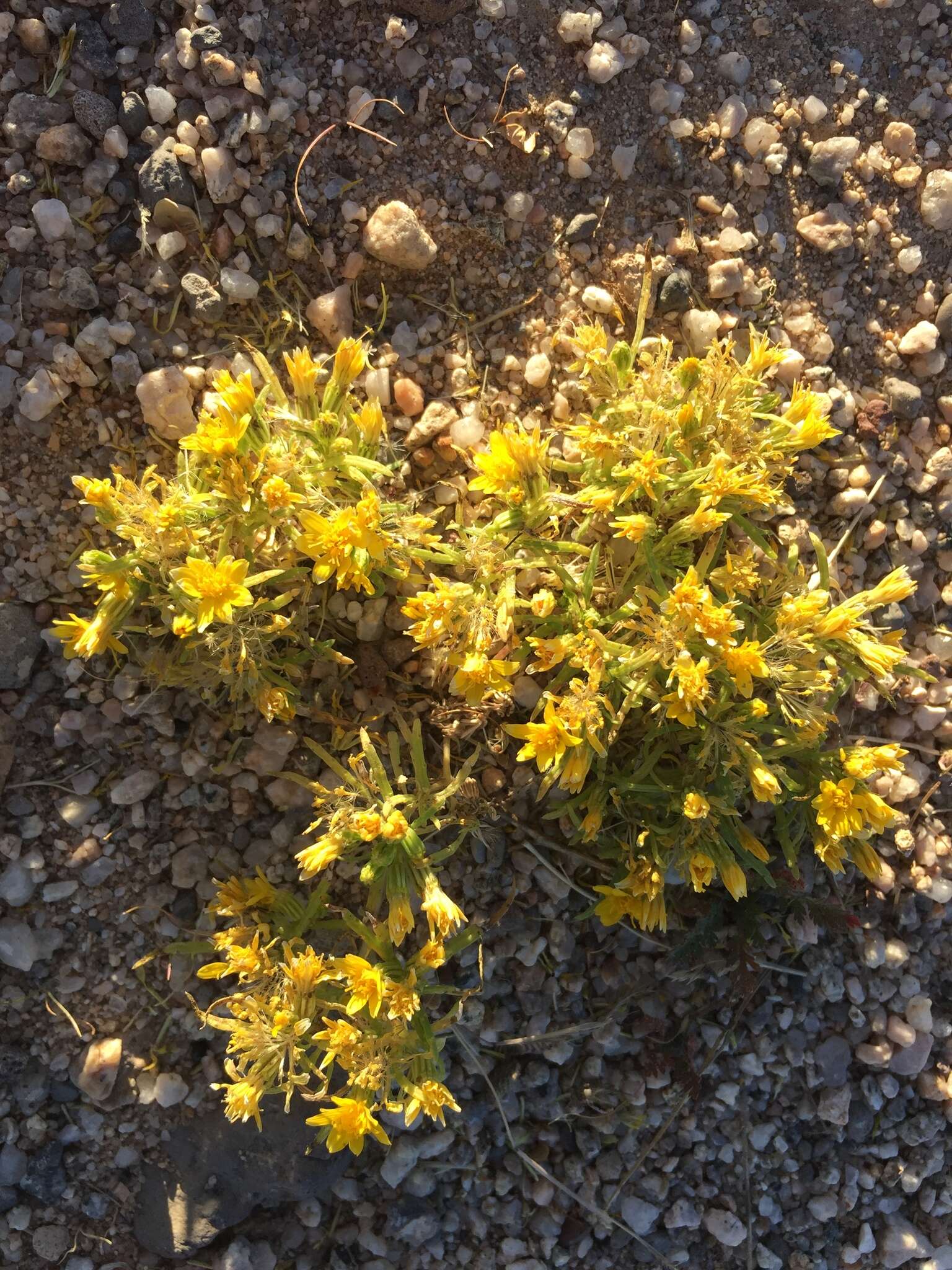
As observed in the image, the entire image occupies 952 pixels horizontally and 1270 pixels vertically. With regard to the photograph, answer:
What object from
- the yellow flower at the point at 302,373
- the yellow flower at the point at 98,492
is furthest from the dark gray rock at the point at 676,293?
the yellow flower at the point at 98,492

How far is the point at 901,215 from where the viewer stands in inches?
146

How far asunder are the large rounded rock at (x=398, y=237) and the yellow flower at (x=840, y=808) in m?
2.18

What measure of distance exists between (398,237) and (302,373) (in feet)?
2.37

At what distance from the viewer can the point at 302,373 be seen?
2961 millimetres

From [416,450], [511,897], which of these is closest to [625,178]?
[416,450]

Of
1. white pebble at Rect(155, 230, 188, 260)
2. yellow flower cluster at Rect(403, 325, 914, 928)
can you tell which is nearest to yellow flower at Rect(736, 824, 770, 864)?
yellow flower cluster at Rect(403, 325, 914, 928)

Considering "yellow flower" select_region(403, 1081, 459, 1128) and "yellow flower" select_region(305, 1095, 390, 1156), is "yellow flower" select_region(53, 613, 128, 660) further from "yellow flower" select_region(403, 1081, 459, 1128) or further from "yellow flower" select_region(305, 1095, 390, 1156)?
"yellow flower" select_region(403, 1081, 459, 1128)

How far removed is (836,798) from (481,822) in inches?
45.7

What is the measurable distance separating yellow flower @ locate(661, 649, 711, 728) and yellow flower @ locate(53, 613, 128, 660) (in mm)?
1632

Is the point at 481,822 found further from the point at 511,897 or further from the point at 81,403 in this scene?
the point at 81,403

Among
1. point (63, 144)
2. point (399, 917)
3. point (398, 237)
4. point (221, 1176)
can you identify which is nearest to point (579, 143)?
point (398, 237)

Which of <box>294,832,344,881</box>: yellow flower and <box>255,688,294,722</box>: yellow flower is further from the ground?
<box>255,688,294,722</box>: yellow flower

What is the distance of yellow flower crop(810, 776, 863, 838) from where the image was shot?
2957mm

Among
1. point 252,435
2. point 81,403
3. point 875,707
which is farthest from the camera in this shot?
point 875,707
